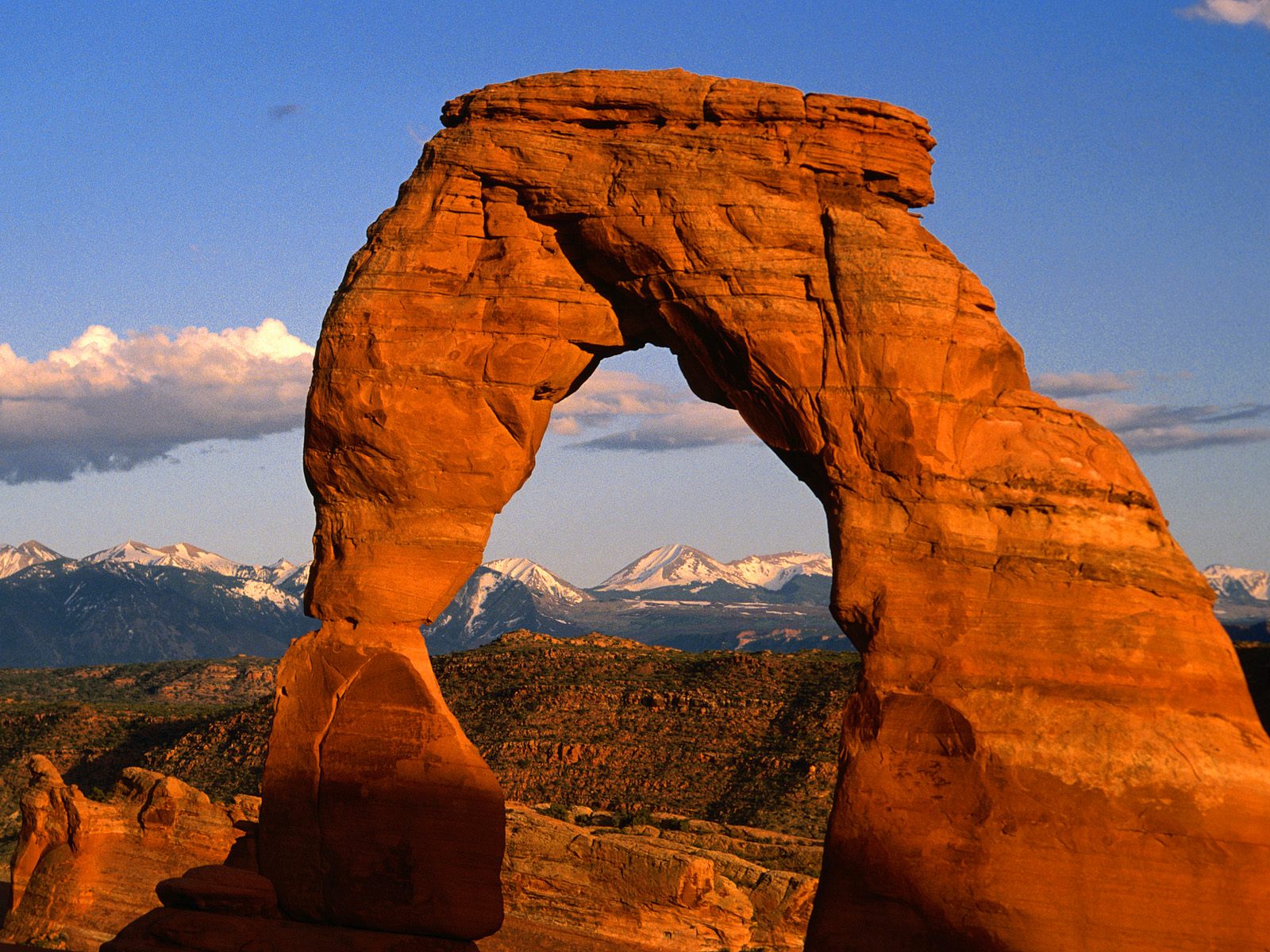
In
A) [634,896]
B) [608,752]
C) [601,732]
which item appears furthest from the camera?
[601,732]

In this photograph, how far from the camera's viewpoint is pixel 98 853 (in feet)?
106

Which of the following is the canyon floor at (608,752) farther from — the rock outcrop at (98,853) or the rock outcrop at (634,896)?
the rock outcrop at (98,853)

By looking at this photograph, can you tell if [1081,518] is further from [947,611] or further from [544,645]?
[544,645]

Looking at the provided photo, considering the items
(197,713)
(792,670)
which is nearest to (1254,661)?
(792,670)

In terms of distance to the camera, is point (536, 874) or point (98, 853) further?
point (98, 853)

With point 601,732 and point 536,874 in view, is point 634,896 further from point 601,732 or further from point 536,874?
point 601,732

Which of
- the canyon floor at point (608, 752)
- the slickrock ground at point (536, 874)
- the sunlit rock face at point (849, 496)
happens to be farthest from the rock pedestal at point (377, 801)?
the canyon floor at point (608, 752)

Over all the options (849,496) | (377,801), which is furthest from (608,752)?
(849,496)

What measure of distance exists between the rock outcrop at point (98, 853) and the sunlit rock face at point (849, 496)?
16353 mm

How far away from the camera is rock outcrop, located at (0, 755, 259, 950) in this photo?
31375 millimetres

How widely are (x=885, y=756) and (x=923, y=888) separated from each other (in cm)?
130

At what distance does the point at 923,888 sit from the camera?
1422 centimetres

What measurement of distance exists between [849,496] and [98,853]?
23092 millimetres

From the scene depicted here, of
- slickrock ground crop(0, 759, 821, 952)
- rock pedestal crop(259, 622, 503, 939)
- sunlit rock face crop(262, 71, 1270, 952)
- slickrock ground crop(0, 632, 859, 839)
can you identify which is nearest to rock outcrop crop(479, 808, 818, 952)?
slickrock ground crop(0, 759, 821, 952)
